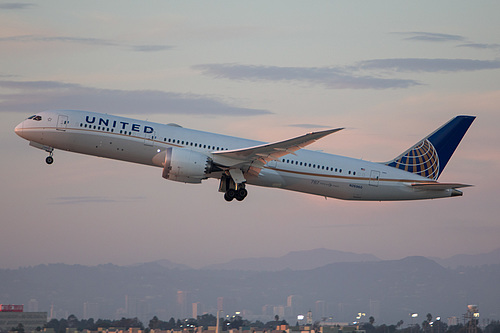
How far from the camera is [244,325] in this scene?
7862cm

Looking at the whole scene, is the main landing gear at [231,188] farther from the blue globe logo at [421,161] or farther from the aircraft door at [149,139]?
the blue globe logo at [421,161]

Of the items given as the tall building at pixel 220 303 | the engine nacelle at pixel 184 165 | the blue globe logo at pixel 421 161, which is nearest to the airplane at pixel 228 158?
the engine nacelle at pixel 184 165

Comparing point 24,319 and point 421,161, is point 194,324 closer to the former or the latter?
point 24,319

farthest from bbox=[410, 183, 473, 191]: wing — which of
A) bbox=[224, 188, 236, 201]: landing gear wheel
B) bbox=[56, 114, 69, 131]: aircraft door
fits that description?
bbox=[56, 114, 69, 131]: aircraft door

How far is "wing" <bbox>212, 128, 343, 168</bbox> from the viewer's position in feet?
150

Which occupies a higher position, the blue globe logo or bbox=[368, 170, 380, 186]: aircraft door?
the blue globe logo

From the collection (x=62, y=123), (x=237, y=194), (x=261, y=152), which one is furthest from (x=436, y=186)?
(x=62, y=123)

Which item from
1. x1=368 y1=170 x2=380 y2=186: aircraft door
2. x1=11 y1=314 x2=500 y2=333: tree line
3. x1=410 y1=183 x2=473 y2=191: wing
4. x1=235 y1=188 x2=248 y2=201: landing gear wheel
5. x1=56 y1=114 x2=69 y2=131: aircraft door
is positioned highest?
x1=56 y1=114 x2=69 y2=131: aircraft door

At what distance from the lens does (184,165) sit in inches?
1860

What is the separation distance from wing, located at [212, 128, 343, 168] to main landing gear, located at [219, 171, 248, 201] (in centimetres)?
167

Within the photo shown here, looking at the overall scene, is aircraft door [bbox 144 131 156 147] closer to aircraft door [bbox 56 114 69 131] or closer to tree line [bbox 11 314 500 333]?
aircraft door [bbox 56 114 69 131]

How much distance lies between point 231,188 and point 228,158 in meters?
2.98

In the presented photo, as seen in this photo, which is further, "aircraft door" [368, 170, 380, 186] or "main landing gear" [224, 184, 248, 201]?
"aircraft door" [368, 170, 380, 186]

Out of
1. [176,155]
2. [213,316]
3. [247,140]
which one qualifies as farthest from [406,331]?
[176,155]
